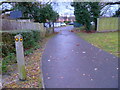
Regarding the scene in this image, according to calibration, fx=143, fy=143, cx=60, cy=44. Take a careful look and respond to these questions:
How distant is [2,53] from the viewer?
19.9 ft

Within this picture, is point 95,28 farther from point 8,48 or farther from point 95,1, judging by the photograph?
point 8,48

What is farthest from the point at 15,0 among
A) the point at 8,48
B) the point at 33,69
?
the point at 33,69

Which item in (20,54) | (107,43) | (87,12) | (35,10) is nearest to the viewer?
(20,54)

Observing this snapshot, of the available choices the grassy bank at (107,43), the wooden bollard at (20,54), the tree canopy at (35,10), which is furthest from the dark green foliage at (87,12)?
the wooden bollard at (20,54)

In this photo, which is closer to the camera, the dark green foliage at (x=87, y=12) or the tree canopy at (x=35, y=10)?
the tree canopy at (x=35, y=10)

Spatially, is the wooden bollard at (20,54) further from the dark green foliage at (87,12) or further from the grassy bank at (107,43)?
the dark green foliage at (87,12)

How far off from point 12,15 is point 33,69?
38.0 ft

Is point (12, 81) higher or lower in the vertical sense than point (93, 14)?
lower

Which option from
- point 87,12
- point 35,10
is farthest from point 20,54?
point 87,12

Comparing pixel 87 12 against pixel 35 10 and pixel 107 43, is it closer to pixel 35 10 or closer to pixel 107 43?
pixel 35 10

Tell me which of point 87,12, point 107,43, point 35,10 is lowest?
point 107,43

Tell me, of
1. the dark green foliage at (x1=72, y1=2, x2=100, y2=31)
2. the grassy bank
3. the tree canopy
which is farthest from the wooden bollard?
the dark green foliage at (x1=72, y1=2, x2=100, y2=31)

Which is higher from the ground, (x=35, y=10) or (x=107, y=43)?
(x=35, y=10)

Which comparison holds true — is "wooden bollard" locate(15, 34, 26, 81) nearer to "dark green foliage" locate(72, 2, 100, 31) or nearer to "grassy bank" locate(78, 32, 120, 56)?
"grassy bank" locate(78, 32, 120, 56)
